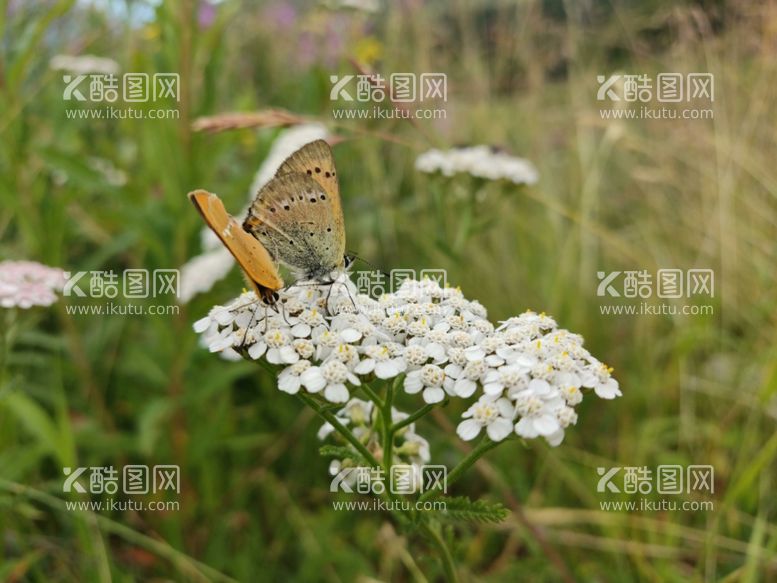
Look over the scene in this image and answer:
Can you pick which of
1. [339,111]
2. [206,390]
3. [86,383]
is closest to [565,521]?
[206,390]

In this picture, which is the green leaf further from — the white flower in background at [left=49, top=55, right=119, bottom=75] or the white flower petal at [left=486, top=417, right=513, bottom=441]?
the white flower in background at [left=49, top=55, right=119, bottom=75]

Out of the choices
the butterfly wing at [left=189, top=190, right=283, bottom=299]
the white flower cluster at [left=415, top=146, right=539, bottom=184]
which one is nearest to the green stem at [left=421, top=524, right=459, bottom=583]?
the butterfly wing at [left=189, top=190, right=283, bottom=299]

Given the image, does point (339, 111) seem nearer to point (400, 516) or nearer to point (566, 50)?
point (566, 50)

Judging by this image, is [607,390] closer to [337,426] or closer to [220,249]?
[337,426]

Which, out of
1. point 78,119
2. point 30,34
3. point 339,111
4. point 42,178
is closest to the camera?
point 30,34

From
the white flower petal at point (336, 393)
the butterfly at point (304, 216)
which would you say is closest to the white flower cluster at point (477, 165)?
the butterfly at point (304, 216)

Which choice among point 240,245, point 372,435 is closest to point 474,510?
point 372,435

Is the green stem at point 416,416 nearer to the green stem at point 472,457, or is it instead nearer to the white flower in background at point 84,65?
the green stem at point 472,457
